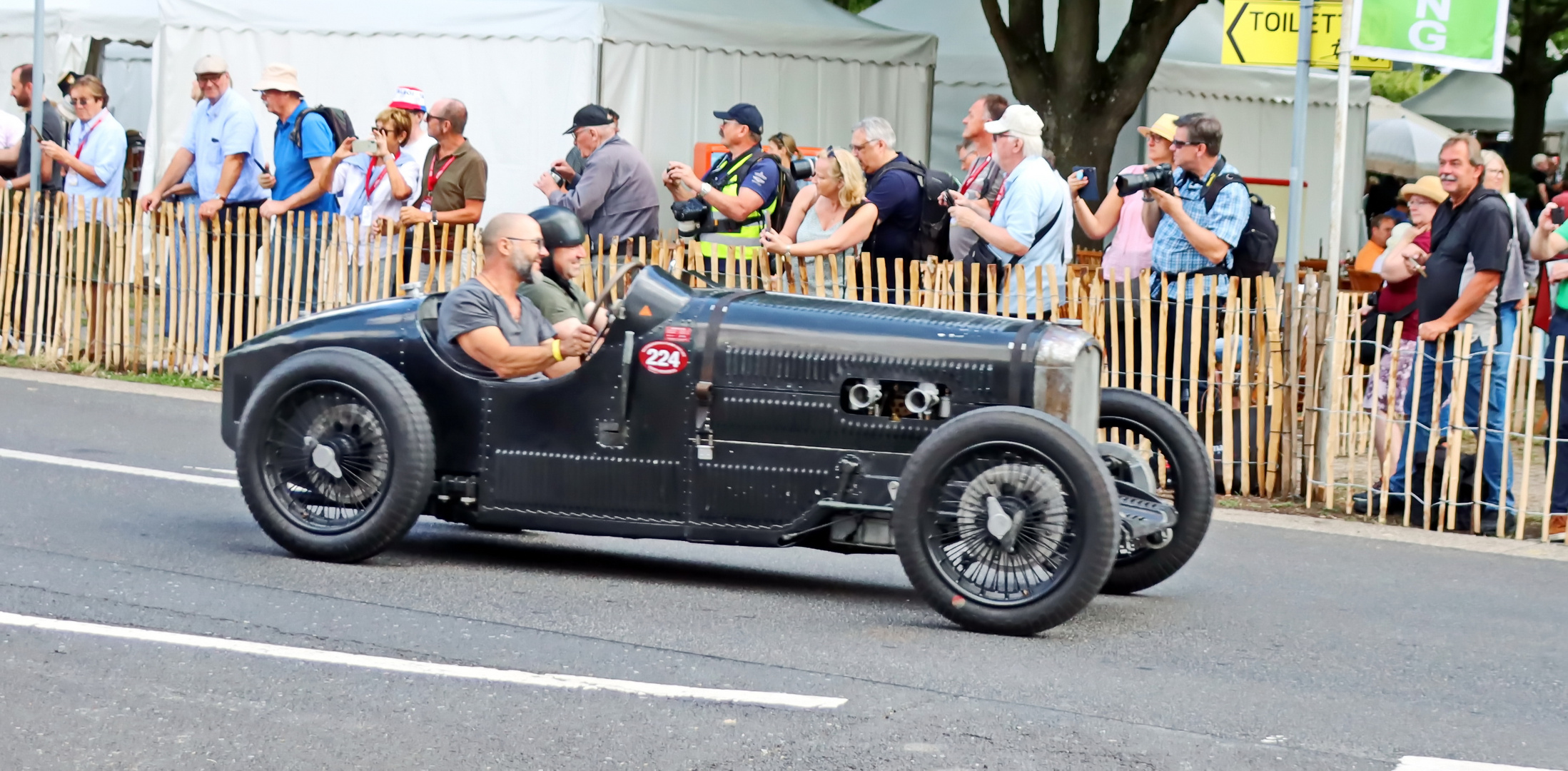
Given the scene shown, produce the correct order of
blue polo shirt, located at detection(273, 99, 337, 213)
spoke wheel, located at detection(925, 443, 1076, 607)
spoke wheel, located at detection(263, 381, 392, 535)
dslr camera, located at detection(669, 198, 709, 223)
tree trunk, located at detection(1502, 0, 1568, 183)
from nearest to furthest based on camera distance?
spoke wheel, located at detection(925, 443, 1076, 607)
spoke wheel, located at detection(263, 381, 392, 535)
dslr camera, located at detection(669, 198, 709, 223)
blue polo shirt, located at detection(273, 99, 337, 213)
tree trunk, located at detection(1502, 0, 1568, 183)

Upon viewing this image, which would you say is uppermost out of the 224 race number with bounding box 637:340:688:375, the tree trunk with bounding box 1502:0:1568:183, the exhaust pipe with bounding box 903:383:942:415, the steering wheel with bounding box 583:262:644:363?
the tree trunk with bounding box 1502:0:1568:183

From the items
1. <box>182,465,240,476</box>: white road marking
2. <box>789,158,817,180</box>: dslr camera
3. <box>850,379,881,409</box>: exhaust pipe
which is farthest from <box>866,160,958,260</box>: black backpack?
<box>850,379,881,409</box>: exhaust pipe

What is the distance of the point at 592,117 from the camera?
38.8ft

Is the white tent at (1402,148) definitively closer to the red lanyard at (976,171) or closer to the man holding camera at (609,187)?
the red lanyard at (976,171)

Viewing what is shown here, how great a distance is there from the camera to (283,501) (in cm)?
722

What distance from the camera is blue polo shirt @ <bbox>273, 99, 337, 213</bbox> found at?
12.7 meters

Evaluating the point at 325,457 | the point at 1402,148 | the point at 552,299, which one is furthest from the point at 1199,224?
the point at 1402,148

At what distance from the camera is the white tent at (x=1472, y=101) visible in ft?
102

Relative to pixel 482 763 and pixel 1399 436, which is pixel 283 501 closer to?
pixel 482 763

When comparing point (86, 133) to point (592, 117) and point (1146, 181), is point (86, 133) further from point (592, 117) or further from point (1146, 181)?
point (1146, 181)

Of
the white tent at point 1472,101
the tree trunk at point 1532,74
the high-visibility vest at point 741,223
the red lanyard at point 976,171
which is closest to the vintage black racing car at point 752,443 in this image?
the red lanyard at point 976,171

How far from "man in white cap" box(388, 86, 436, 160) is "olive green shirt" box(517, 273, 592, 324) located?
541 cm

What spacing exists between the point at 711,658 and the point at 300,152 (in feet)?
26.3

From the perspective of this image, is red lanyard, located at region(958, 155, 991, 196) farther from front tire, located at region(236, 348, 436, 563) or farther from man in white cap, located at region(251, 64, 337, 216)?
front tire, located at region(236, 348, 436, 563)
